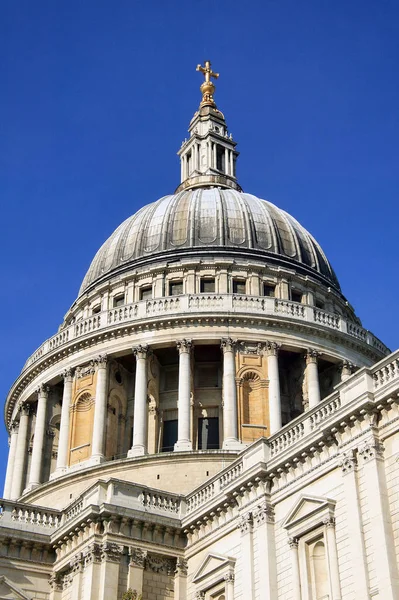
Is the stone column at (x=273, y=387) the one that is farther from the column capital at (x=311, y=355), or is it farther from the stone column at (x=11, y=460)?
the stone column at (x=11, y=460)

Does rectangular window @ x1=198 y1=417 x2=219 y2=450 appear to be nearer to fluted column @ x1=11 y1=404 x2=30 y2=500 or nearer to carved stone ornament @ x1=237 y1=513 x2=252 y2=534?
fluted column @ x1=11 y1=404 x2=30 y2=500

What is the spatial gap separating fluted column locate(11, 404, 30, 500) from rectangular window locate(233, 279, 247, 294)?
44.7 ft

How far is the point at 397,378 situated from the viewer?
26312mm

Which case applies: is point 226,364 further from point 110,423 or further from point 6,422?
point 6,422

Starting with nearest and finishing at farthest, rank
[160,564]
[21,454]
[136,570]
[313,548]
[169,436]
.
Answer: [313,548]
[136,570]
[160,564]
[169,436]
[21,454]

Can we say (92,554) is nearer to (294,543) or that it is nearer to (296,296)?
(294,543)

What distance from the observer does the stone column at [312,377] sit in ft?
155

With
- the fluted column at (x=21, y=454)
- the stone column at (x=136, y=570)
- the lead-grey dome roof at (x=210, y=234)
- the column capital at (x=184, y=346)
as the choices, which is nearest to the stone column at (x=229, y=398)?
the column capital at (x=184, y=346)

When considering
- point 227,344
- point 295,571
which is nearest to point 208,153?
point 227,344

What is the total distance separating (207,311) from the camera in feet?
158

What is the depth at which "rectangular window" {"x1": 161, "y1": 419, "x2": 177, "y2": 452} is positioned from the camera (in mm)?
47000

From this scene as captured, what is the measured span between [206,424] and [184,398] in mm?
2190

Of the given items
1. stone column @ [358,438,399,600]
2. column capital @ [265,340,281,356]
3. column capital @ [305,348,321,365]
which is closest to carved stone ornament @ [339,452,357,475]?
stone column @ [358,438,399,600]

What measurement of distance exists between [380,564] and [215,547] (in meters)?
9.12
